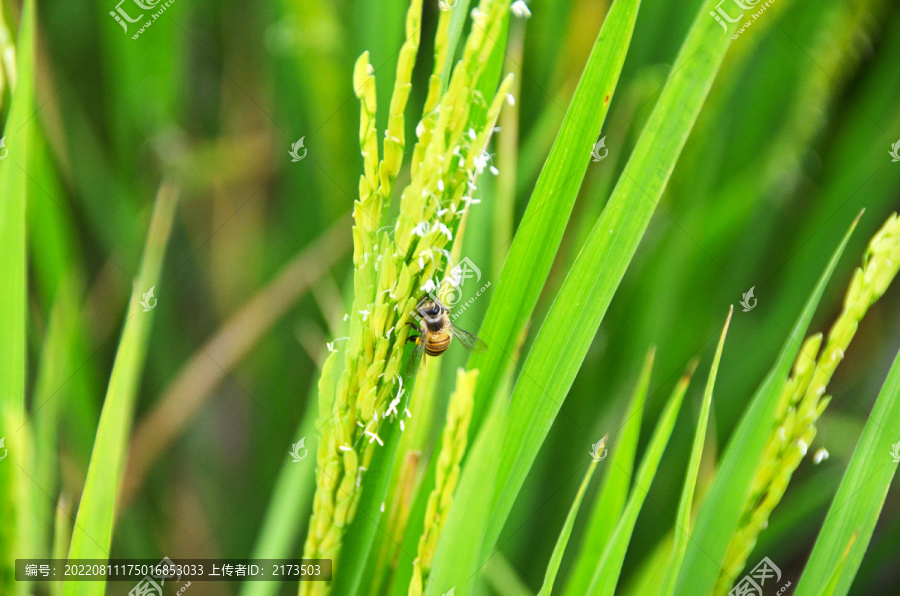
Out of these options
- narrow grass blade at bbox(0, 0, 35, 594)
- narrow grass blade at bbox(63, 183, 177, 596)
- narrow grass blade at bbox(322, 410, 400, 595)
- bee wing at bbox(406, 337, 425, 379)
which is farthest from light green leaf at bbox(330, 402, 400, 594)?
narrow grass blade at bbox(0, 0, 35, 594)

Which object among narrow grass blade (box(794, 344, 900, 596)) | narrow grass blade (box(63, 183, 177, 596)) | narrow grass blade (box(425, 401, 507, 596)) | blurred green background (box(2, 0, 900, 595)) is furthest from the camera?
blurred green background (box(2, 0, 900, 595))

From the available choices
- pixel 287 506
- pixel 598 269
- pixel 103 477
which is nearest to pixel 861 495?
pixel 598 269

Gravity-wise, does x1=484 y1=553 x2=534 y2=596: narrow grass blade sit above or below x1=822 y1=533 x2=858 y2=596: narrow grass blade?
above

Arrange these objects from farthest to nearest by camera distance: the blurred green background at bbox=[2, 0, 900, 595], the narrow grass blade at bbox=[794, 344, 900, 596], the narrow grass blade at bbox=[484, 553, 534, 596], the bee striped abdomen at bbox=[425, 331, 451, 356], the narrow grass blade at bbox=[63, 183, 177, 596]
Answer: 1. the blurred green background at bbox=[2, 0, 900, 595]
2. the narrow grass blade at bbox=[484, 553, 534, 596]
3. the bee striped abdomen at bbox=[425, 331, 451, 356]
4. the narrow grass blade at bbox=[794, 344, 900, 596]
5. the narrow grass blade at bbox=[63, 183, 177, 596]

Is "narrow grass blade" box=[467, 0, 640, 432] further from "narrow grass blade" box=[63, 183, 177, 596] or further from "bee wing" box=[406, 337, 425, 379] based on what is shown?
"narrow grass blade" box=[63, 183, 177, 596]

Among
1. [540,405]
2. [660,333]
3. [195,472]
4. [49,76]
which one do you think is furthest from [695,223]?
[49,76]

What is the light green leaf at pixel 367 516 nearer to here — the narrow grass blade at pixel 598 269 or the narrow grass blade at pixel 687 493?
the narrow grass blade at pixel 598 269

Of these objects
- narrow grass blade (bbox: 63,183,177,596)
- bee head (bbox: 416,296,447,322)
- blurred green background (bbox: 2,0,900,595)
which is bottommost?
narrow grass blade (bbox: 63,183,177,596)

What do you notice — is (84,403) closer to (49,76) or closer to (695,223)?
(49,76)
